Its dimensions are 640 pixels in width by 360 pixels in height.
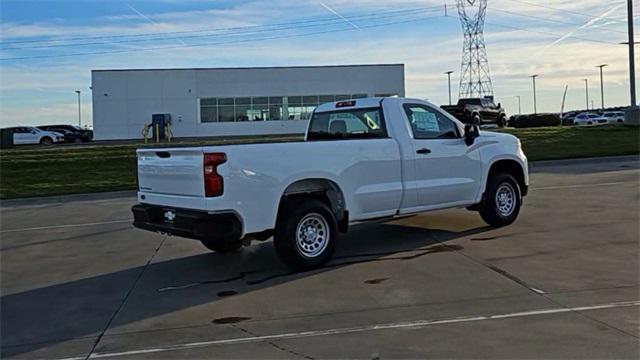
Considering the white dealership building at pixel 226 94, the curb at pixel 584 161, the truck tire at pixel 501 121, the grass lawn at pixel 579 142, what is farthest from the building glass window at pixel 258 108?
the curb at pixel 584 161

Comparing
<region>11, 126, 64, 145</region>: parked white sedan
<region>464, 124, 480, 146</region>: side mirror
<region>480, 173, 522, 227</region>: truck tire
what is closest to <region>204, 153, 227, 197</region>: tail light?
<region>464, 124, 480, 146</region>: side mirror

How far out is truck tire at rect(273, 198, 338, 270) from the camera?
766 cm

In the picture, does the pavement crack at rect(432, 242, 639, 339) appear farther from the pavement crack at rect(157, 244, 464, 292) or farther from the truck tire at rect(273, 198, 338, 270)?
the truck tire at rect(273, 198, 338, 270)

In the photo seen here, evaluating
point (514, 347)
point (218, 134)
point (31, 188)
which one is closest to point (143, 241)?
point (514, 347)

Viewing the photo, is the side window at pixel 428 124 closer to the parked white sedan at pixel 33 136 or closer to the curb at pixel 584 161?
the curb at pixel 584 161

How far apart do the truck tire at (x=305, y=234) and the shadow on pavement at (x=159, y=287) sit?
18 centimetres

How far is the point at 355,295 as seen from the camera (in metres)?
6.70

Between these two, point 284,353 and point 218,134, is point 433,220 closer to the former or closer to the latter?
point 284,353

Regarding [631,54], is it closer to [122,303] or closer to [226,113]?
[226,113]

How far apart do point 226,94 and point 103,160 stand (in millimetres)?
32422

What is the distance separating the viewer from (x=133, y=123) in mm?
57125

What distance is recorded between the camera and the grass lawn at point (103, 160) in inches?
832

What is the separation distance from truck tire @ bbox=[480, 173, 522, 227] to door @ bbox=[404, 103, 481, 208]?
36cm

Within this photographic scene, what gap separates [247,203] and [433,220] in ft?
15.9
